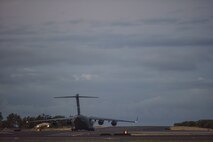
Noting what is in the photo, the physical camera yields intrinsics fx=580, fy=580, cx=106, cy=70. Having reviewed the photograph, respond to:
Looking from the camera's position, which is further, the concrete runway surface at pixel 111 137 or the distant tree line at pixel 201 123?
the distant tree line at pixel 201 123

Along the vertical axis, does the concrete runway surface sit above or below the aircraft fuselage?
below

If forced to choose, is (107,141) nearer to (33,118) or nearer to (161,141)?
(161,141)

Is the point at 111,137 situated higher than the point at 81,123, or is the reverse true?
the point at 81,123

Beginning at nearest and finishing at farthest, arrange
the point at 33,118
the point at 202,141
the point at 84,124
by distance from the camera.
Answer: the point at 202,141 → the point at 84,124 → the point at 33,118

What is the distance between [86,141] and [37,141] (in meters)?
6.59

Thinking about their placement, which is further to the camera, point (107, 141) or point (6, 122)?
point (6, 122)

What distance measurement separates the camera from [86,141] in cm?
6512

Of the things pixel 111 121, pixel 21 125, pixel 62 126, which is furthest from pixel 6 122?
pixel 111 121

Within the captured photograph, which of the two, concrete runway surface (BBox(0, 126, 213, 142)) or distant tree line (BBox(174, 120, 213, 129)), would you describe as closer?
concrete runway surface (BBox(0, 126, 213, 142))

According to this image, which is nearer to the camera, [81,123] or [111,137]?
[111,137]

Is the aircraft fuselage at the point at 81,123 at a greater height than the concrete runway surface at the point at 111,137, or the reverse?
the aircraft fuselage at the point at 81,123

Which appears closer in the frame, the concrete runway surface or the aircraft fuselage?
the concrete runway surface

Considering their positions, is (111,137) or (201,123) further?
(201,123)

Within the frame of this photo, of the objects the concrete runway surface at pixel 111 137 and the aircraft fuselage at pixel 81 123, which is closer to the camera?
the concrete runway surface at pixel 111 137
